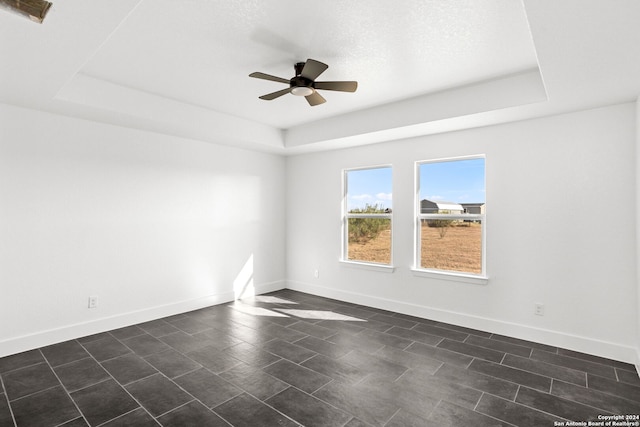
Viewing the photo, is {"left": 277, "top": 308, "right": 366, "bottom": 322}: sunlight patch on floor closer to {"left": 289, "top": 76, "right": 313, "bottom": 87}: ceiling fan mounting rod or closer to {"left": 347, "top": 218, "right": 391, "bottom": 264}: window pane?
{"left": 347, "top": 218, "right": 391, "bottom": 264}: window pane

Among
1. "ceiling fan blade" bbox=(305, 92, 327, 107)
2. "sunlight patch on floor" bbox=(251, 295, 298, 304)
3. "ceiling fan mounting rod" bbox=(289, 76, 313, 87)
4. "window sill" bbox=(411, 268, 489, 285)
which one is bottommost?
"sunlight patch on floor" bbox=(251, 295, 298, 304)

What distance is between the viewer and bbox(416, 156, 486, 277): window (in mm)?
4062

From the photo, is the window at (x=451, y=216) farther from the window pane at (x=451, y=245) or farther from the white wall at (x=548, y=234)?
the white wall at (x=548, y=234)

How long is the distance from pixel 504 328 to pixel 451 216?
1.37m

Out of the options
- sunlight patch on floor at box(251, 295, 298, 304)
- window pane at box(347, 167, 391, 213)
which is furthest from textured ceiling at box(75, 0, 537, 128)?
sunlight patch on floor at box(251, 295, 298, 304)

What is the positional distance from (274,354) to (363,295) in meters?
2.05

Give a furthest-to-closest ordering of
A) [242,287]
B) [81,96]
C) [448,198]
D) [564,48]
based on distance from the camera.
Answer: [242,287]
[448,198]
[81,96]
[564,48]

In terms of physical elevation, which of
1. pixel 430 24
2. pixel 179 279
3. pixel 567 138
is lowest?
pixel 179 279

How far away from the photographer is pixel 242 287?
17.4ft

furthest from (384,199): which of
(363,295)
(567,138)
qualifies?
(567,138)

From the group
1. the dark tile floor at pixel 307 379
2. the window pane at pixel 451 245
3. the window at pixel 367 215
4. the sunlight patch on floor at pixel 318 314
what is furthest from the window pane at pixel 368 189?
the dark tile floor at pixel 307 379

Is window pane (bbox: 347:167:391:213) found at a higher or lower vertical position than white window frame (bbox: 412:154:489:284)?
higher

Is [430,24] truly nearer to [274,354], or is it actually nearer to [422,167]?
[422,167]

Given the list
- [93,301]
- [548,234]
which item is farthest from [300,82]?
[93,301]
